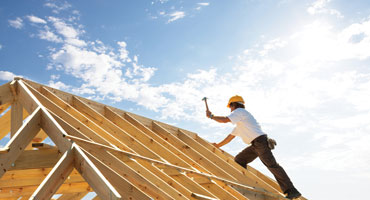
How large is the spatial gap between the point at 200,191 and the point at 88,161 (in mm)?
1829

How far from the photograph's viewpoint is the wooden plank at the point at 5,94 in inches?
212

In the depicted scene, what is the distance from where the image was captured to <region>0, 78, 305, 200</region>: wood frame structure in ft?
13.8

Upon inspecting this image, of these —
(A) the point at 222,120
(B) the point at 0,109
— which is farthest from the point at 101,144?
(A) the point at 222,120

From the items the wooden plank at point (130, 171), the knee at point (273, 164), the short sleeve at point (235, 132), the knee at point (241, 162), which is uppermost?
the short sleeve at point (235, 132)

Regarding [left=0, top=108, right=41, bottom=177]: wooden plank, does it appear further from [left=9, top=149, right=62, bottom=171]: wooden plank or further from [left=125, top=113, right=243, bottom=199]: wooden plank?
[left=125, top=113, right=243, bottom=199]: wooden plank

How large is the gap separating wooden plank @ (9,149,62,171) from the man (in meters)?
3.03

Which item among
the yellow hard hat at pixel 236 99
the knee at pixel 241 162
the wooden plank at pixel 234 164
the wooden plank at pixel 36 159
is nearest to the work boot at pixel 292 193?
the wooden plank at pixel 234 164

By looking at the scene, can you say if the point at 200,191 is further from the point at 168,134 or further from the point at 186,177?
the point at 168,134

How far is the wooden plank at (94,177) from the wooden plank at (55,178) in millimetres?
89

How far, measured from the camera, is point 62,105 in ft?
18.9

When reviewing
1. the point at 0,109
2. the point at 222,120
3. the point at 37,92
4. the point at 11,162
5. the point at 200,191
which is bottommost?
the point at 11,162

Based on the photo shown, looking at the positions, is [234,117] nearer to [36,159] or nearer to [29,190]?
[36,159]

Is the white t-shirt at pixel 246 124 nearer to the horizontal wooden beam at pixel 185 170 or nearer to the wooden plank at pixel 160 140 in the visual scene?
the horizontal wooden beam at pixel 185 170

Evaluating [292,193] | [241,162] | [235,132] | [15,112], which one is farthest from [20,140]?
[292,193]
